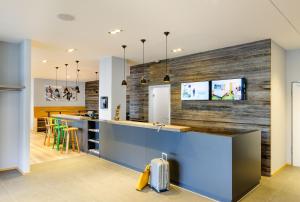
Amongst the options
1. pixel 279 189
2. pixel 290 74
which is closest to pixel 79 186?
pixel 279 189

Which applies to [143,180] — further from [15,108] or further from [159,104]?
[159,104]

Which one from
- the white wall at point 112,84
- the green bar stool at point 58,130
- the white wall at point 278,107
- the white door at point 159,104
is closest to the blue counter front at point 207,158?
the white wall at point 278,107

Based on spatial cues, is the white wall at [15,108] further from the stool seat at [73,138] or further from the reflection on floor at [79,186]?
the stool seat at [73,138]

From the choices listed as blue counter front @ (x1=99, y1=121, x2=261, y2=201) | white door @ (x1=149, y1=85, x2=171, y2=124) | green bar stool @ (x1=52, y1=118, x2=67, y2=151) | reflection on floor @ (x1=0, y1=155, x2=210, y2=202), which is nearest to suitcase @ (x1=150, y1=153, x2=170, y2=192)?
reflection on floor @ (x1=0, y1=155, x2=210, y2=202)

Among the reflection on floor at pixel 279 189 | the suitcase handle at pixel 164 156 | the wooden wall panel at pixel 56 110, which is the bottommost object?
the reflection on floor at pixel 279 189

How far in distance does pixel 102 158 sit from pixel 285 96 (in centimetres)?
508

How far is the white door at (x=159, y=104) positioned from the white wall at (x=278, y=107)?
3000 millimetres

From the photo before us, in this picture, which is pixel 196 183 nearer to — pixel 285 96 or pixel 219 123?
pixel 219 123

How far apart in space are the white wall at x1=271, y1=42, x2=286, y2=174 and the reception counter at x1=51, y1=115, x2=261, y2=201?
0.88 metres

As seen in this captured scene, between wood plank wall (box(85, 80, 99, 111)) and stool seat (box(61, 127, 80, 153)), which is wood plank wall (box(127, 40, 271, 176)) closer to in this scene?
stool seat (box(61, 127, 80, 153))

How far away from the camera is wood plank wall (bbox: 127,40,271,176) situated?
4594 mm

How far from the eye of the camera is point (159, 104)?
23.3ft

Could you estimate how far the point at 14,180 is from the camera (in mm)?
4203

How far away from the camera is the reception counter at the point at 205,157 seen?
3.29 m
